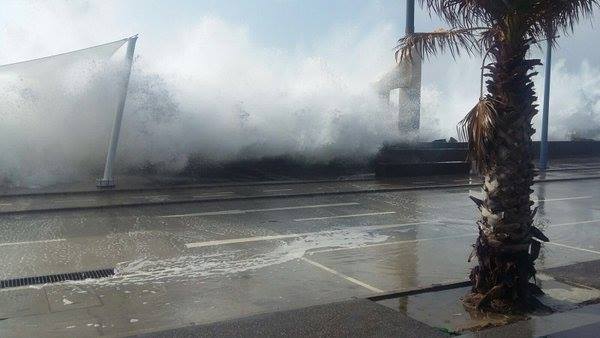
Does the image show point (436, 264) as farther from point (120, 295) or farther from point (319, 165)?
point (319, 165)

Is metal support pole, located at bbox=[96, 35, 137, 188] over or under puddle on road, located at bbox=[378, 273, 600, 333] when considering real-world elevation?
over

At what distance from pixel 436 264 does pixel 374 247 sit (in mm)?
1245

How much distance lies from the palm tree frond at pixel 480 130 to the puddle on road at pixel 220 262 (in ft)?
11.1

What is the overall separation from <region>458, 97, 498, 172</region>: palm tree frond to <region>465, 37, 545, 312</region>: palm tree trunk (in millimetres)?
58

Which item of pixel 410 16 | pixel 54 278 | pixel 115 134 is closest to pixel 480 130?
pixel 54 278

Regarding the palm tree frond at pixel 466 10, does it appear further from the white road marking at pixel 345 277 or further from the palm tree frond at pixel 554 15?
the white road marking at pixel 345 277

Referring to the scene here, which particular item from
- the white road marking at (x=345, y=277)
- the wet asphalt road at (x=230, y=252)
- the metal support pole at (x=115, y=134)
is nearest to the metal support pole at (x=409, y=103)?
the wet asphalt road at (x=230, y=252)

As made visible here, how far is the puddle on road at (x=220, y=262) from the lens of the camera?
6887mm

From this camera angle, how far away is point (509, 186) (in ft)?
17.0

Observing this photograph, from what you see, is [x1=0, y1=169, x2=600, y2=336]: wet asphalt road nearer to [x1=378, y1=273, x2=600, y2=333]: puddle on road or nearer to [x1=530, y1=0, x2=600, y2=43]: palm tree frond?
[x1=378, y1=273, x2=600, y2=333]: puddle on road

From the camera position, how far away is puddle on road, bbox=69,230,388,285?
22.6 feet

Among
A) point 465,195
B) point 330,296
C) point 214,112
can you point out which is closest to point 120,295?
point 330,296

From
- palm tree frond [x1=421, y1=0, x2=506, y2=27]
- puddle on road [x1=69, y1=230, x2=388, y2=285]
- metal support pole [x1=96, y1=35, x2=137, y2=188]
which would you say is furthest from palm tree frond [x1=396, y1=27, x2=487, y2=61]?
metal support pole [x1=96, y1=35, x2=137, y2=188]

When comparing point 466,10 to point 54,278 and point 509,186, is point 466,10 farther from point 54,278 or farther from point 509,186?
point 54,278
